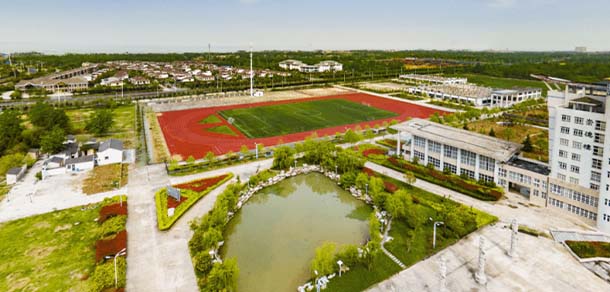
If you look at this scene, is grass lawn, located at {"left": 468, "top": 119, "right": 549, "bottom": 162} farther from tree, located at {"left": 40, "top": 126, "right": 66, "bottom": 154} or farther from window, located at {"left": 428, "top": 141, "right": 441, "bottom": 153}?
tree, located at {"left": 40, "top": 126, "right": 66, "bottom": 154}

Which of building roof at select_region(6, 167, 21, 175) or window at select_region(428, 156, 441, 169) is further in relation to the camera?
window at select_region(428, 156, 441, 169)

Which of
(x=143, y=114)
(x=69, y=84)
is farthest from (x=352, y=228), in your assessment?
(x=69, y=84)

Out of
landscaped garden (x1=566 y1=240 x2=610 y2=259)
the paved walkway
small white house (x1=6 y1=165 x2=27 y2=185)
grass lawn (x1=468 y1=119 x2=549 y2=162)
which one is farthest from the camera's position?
grass lawn (x1=468 y1=119 x2=549 y2=162)

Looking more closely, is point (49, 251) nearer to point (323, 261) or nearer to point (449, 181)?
point (323, 261)

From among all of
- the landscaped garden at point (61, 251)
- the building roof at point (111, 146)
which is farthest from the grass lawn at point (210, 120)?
the landscaped garden at point (61, 251)

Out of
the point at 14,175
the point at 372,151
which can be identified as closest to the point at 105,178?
the point at 14,175

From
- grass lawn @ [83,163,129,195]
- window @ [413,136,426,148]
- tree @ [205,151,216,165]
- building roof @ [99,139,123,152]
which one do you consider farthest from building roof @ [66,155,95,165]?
window @ [413,136,426,148]

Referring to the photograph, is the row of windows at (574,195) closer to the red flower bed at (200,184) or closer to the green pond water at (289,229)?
the green pond water at (289,229)
